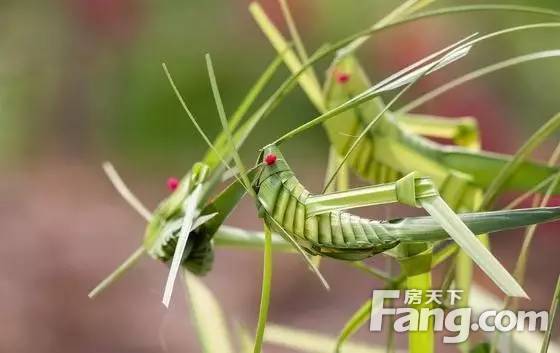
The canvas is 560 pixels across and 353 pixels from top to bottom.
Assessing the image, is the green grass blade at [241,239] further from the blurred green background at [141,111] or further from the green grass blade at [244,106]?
the blurred green background at [141,111]

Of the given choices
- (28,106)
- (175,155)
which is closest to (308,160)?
(175,155)

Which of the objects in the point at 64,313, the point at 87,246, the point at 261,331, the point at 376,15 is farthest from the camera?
the point at 376,15

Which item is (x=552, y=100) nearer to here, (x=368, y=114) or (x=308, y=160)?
(x=308, y=160)

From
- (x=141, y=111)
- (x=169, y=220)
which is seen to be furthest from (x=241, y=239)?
(x=141, y=111)

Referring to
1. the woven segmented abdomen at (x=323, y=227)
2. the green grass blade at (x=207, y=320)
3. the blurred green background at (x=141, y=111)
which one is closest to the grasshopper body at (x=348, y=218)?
the woven segmented abdomen at (x=323, y=227)

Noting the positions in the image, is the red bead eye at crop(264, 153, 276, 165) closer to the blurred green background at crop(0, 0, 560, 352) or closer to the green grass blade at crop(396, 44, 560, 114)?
the green grass blade at crop(396, 44, 560, 114)
